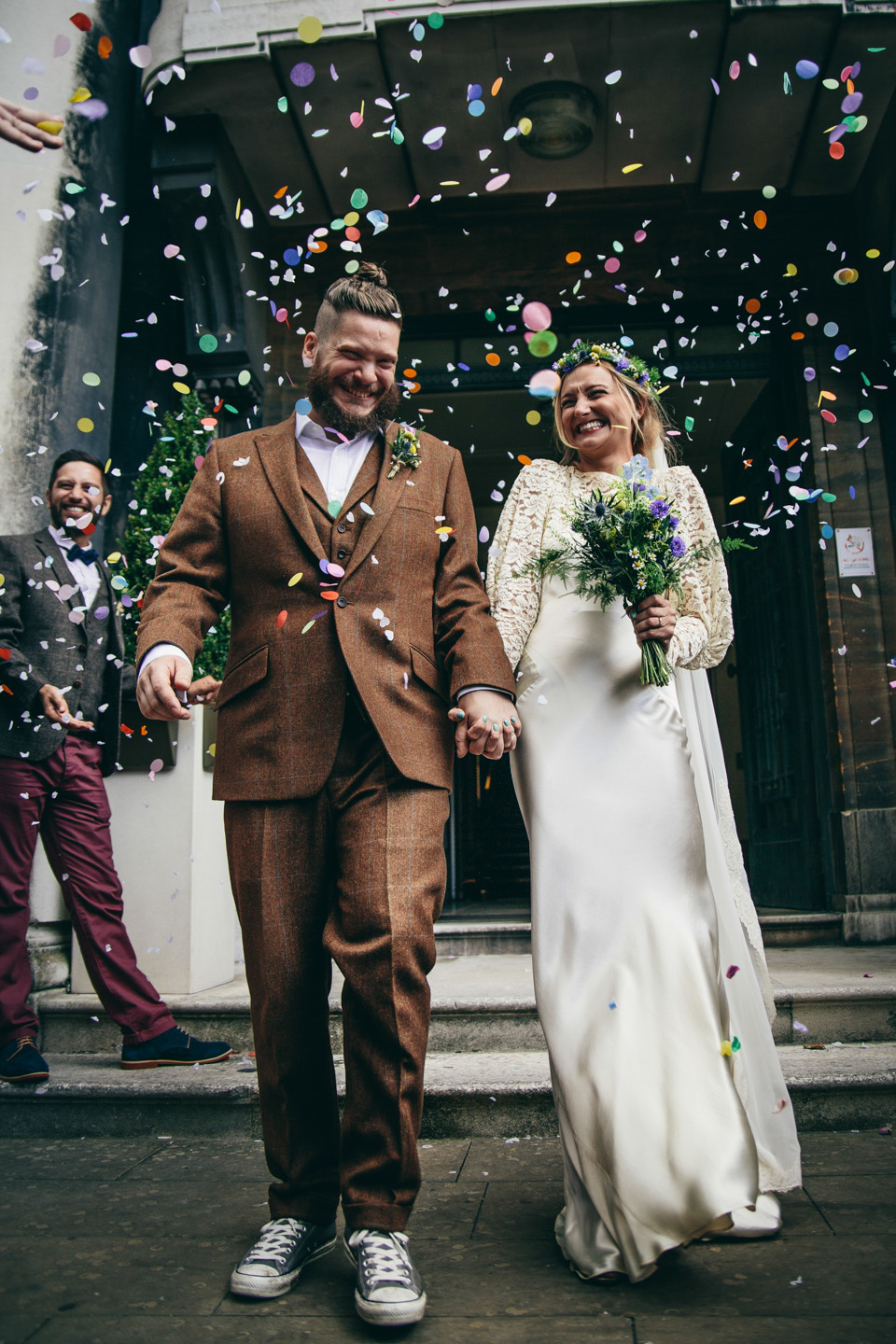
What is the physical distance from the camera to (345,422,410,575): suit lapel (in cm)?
208

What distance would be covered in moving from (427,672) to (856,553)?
394 centimetres

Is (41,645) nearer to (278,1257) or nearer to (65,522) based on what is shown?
(65,522)

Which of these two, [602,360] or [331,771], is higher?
[602,360]

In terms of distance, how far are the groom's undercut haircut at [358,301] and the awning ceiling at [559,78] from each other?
3059mm

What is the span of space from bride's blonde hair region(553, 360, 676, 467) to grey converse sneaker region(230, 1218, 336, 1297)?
1.92m

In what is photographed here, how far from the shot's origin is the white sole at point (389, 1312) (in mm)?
1659

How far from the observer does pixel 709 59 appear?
4.64m

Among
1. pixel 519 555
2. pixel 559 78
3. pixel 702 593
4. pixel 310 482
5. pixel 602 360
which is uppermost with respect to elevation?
pixel 559 78

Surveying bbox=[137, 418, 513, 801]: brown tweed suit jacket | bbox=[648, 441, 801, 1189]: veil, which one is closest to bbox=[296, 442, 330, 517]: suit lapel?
bbox=[137, 418, 513, 801]: brown tweed suit jacket

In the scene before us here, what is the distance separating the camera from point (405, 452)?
2.23 m

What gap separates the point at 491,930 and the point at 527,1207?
8.76 ft

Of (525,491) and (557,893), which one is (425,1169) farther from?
(525,491)

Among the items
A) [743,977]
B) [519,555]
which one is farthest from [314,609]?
[743,977]

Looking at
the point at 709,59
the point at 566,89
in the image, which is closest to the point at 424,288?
the point at 566,89
